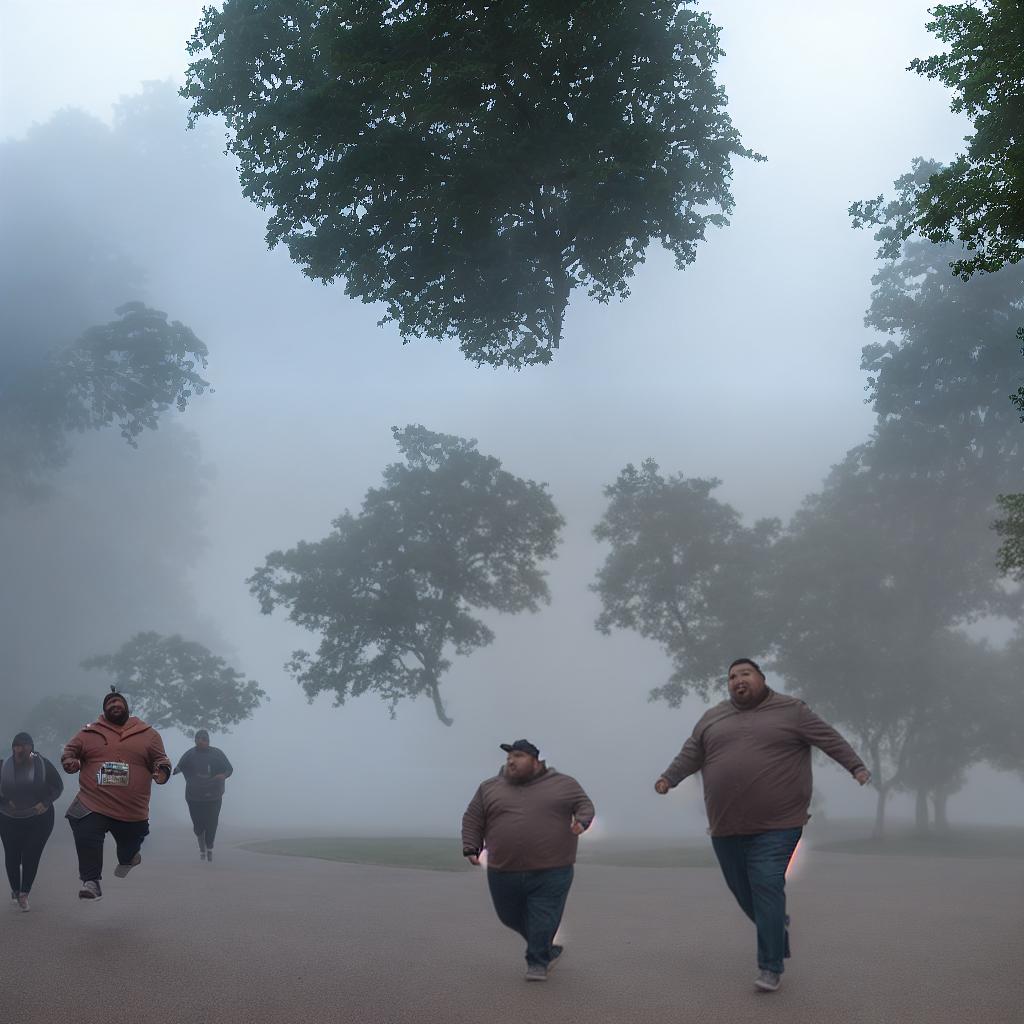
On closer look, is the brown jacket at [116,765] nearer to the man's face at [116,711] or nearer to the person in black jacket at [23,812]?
the man's face at [116,711]

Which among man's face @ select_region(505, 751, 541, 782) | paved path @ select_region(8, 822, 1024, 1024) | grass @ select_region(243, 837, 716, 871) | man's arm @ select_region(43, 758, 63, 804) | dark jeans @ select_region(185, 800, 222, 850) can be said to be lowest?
grass @ select_region(243, 837, 716, 871)

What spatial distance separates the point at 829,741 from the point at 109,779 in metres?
6.30

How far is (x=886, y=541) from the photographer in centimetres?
3619

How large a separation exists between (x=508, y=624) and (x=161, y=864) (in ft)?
418

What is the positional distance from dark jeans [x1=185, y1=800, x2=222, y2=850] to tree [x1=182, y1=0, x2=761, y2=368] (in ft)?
32.4

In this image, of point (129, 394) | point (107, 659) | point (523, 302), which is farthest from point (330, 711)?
point (523, 302)

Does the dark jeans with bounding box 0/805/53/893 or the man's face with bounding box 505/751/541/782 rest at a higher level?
the man's face with bounding box 505/751/541/782

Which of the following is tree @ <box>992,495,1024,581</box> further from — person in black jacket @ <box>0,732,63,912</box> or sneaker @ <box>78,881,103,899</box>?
person in black jacket @ <box>0,732,63,912</box>

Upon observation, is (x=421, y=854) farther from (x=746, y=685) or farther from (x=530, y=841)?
(x=746, y=685)

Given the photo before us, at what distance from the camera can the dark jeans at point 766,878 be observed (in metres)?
7.10

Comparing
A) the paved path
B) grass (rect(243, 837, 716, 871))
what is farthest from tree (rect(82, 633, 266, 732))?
the paved path

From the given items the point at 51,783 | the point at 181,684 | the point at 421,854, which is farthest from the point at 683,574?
the point at 51,783

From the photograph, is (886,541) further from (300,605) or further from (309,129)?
(309,129)

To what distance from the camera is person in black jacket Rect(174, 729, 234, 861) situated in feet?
61.8
